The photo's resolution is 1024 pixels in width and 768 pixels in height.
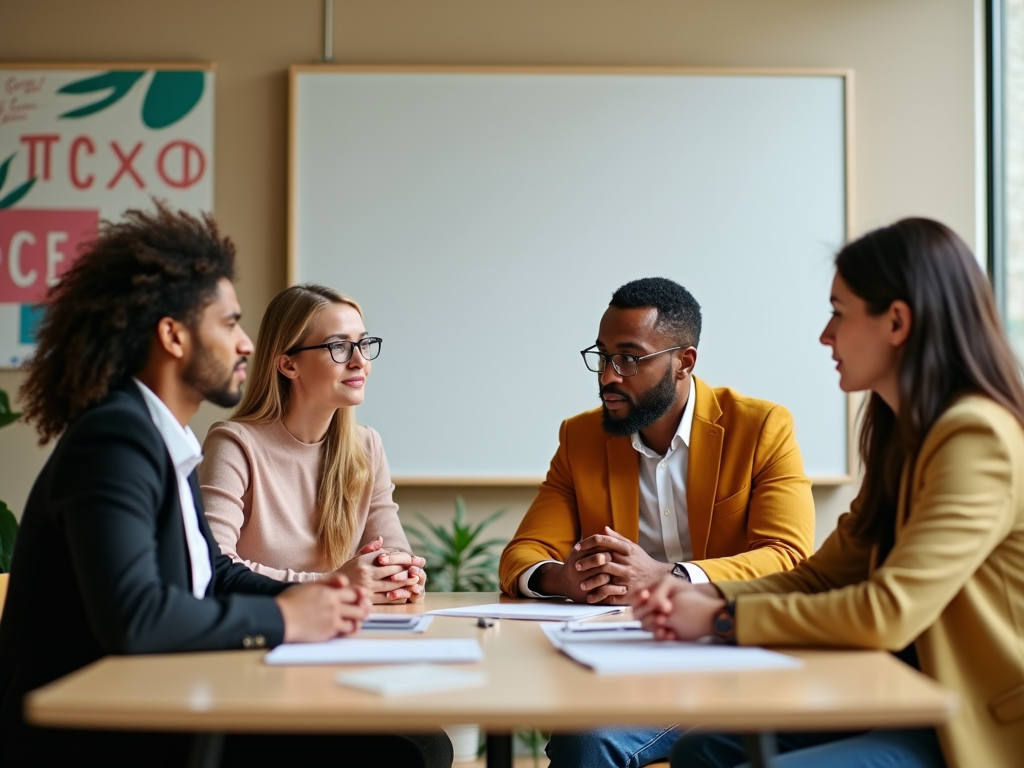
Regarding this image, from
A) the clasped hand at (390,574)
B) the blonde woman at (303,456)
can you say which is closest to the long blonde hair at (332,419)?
the blonde woman at (303,456)

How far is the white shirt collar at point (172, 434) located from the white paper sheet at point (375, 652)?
0.36m

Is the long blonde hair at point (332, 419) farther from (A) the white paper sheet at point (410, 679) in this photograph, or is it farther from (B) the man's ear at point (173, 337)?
(A) the white paper sheet at point (410, 679)

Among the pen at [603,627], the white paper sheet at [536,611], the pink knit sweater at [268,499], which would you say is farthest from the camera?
the pink knit sweater at [268,499]

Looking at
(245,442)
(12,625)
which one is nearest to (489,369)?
(245,442)

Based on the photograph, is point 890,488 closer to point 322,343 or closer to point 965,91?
point 322,343

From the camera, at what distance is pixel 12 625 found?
159 cm

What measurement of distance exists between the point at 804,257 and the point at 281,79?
2.06m

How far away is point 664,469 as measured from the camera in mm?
2584

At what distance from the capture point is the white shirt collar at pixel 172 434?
167 cm

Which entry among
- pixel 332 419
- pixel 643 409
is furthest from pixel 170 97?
pixel 643 409

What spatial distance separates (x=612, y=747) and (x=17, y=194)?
3052 mm

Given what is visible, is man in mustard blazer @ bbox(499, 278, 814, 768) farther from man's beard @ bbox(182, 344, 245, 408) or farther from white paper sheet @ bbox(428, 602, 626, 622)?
man's beard @ bbox(182, 344, 245, 408)

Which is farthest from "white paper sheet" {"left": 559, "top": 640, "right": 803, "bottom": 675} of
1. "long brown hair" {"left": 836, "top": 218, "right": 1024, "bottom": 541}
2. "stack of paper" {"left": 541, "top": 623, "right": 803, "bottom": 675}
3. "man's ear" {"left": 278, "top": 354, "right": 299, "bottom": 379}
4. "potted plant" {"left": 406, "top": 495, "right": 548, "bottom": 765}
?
"potted plant" {"left": 406, "top": 495, "right": 548, "bottom": 765}

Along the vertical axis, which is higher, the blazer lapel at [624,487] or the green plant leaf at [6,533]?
the blazer lapel at [624,487]
